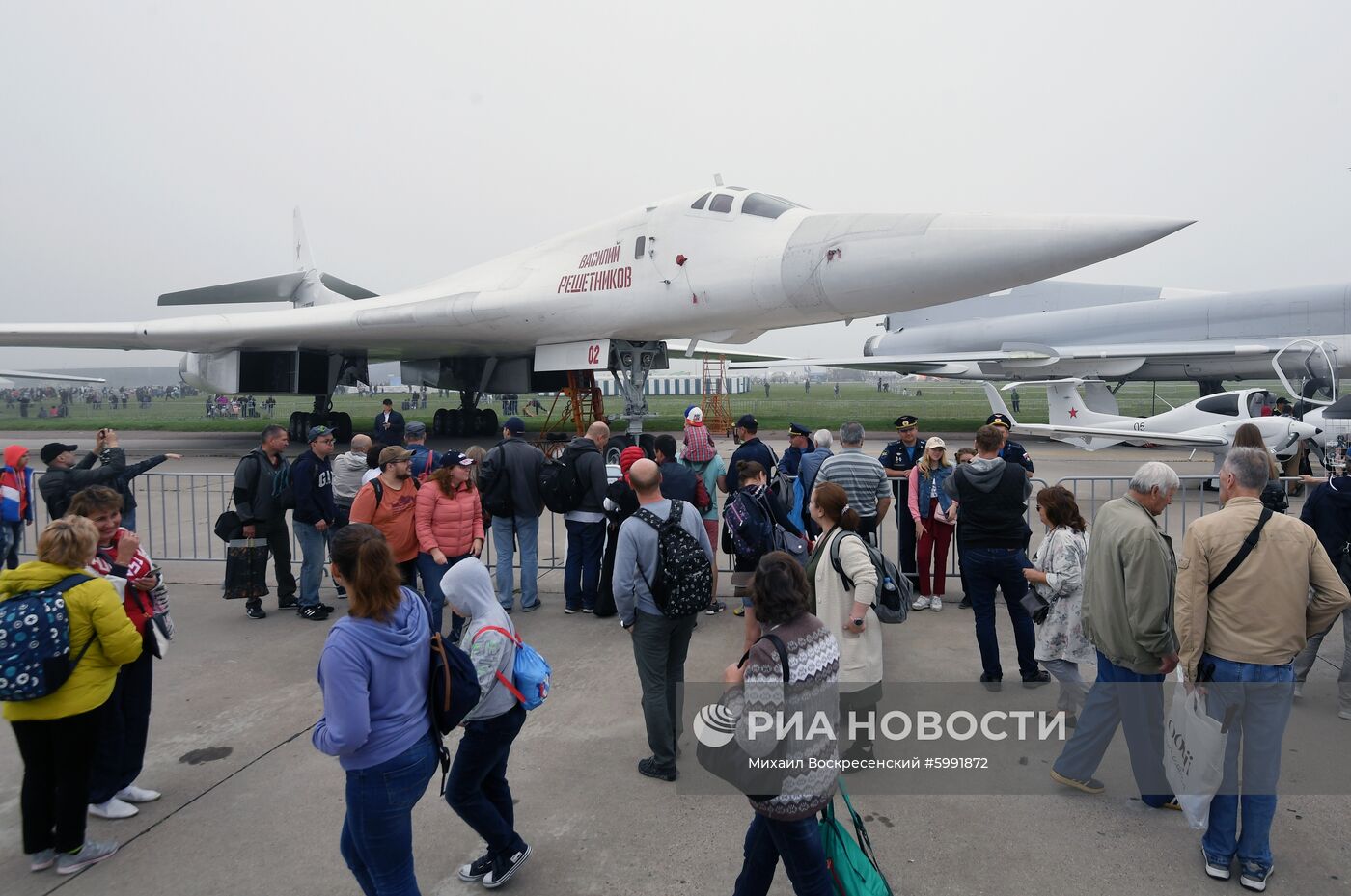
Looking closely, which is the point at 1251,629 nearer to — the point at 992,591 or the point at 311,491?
the point at 992,591

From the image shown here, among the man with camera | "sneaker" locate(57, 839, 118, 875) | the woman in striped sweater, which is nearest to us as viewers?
the woman in striped sweater

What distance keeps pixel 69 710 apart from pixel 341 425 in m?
17.8

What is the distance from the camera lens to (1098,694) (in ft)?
11.1

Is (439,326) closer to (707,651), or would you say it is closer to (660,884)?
(707,651)

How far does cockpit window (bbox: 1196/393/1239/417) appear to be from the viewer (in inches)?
520

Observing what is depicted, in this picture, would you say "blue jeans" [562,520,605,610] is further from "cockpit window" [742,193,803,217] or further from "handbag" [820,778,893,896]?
"cockpit window" [742,193,803,217]

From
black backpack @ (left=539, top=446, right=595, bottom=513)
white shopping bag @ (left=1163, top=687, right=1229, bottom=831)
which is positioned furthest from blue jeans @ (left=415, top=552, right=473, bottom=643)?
white shopping bag @ (left=1163, top=687, right=1229, bottom=831)

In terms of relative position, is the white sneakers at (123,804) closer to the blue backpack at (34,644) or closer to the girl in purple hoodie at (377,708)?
the blue backpack at (34,644)

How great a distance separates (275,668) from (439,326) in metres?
9.86

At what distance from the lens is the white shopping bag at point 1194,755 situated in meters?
2.81

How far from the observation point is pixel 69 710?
287 centimetres

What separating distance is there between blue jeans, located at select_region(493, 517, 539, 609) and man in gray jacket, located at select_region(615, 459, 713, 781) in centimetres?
283

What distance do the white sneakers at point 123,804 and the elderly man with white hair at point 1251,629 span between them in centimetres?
437

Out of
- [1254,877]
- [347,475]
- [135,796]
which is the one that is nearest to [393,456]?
[347,475]
